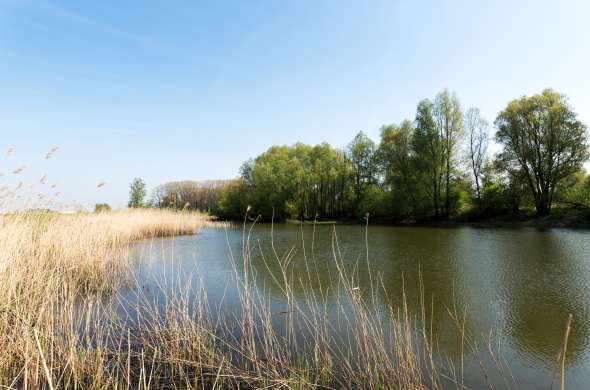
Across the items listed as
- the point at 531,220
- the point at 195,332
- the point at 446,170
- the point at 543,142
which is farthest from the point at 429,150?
the point at 195,332

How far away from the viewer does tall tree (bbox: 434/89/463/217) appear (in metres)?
28.5

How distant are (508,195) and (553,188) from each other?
3009 mm

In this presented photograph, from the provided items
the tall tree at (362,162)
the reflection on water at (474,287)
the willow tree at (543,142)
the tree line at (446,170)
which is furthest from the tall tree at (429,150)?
the reflection on water at (474,287)

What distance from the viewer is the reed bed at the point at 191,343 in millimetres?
2732

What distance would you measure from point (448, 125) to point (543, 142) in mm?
7171

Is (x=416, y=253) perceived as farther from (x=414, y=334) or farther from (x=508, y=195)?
(x=508, y=195)

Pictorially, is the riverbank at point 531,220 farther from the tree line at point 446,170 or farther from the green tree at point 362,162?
the green tree at point 362,162

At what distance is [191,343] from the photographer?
11.0ft

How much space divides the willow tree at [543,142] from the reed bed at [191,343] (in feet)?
83.0

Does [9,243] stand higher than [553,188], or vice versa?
[553,188]

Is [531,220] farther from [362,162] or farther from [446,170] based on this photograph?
[362,162]

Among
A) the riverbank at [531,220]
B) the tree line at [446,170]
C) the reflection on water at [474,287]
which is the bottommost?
the reflection on water at [474,287]

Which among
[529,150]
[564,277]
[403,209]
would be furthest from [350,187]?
[564,277]

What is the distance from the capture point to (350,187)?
41.3m
